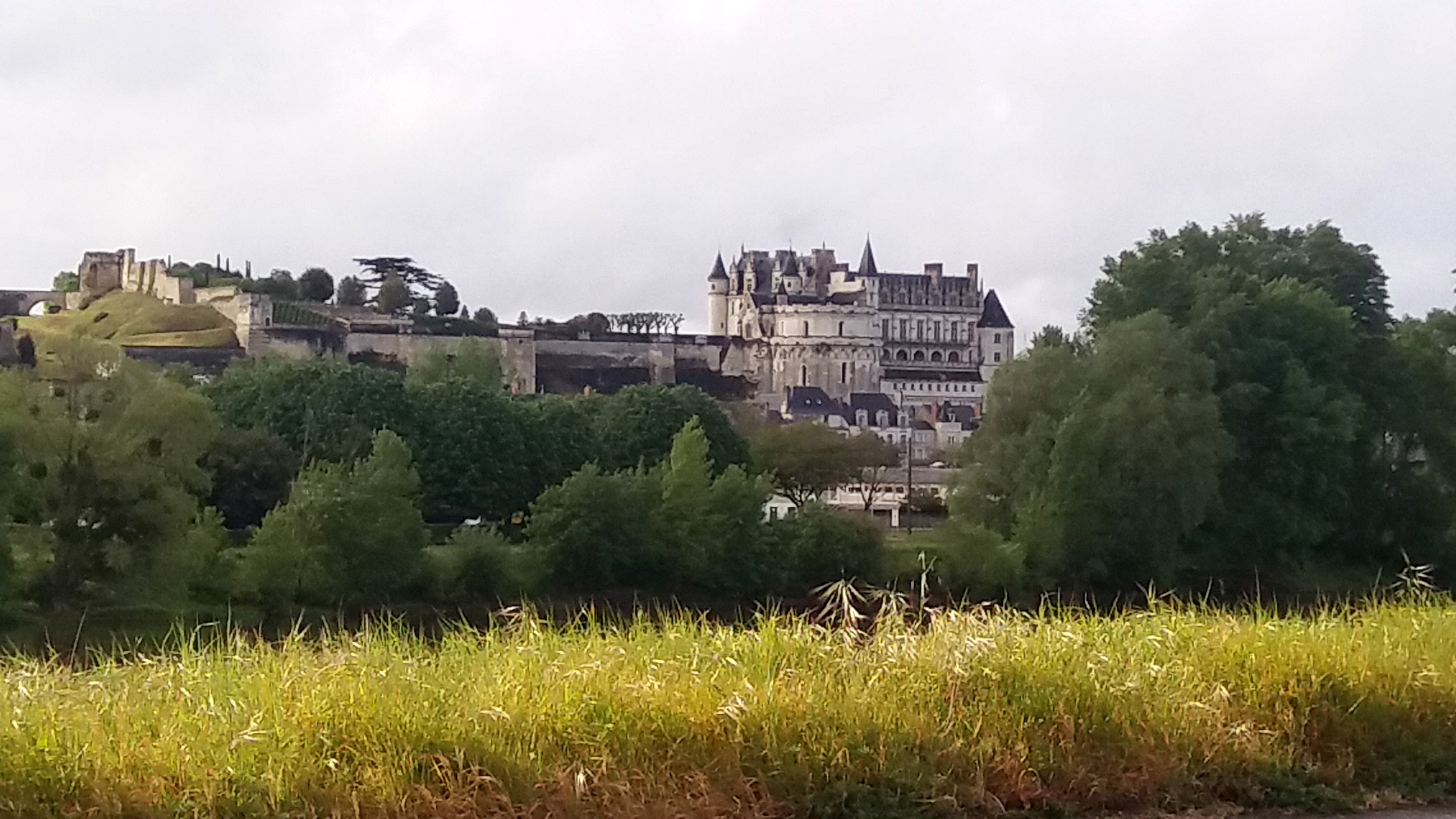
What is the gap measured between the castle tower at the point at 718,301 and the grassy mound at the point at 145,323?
40.4 meters

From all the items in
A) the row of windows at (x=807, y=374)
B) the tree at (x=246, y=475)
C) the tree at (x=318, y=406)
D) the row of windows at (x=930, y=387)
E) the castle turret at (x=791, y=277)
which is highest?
the castle turret at (x=791, y=277)

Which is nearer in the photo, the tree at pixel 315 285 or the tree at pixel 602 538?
the tree at pixel 602 538

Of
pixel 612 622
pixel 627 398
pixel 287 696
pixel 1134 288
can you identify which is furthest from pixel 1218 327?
pixel 287 696

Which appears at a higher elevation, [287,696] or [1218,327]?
[1218,327]

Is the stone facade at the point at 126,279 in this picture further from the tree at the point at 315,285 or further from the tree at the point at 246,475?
the tree at the point at 246,475

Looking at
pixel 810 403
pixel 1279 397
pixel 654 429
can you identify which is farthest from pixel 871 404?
pixel 1279 397

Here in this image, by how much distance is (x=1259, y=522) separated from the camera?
120ft

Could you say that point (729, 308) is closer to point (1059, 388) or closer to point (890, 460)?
point (890, 460)

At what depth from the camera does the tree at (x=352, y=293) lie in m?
113

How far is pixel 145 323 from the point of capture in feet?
331

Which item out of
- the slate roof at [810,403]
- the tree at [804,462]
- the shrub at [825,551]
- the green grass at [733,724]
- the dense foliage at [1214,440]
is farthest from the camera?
the slate roof at [810,403]

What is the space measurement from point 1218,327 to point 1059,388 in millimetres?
3493

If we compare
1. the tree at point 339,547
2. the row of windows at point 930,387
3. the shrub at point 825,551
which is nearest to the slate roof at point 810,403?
the row of windows at point 930,387

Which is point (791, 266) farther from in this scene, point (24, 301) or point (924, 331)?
point (24, 301)
